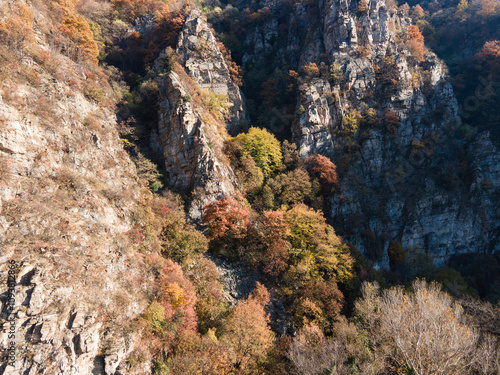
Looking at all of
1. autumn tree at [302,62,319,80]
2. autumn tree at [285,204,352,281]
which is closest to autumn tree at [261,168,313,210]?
autumn tree at [285,204,352,281]

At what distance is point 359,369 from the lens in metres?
16.9

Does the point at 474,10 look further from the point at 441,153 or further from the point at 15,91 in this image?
the point at 15,91

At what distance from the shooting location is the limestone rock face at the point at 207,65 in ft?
137

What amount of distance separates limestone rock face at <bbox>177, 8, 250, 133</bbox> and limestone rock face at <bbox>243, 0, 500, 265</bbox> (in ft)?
34.2

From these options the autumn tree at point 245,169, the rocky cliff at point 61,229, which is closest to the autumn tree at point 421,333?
the rocky cliff at point 61,229

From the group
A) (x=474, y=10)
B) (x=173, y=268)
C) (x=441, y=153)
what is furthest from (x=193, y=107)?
(x=474, y=10)

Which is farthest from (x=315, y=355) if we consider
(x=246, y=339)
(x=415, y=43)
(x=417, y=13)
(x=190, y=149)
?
(x=417, y=13)

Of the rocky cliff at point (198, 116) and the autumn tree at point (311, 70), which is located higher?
the autumn tree at point (311, 70)

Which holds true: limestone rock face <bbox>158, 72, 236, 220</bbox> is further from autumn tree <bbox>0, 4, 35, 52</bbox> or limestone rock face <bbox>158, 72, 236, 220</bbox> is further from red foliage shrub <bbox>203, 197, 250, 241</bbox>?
autumn tree <bbox>0, 4, 35, 52</bbox>

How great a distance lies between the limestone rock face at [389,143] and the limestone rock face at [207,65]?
1043 cm

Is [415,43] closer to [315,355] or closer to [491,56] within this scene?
[491,56]

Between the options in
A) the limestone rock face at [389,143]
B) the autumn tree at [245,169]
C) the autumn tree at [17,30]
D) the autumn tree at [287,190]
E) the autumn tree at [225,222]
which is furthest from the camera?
the limestone rock face at [389,143]

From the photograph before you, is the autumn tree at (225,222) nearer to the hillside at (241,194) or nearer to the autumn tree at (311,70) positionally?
the hillside at (241,194)

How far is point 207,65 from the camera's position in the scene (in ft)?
140
